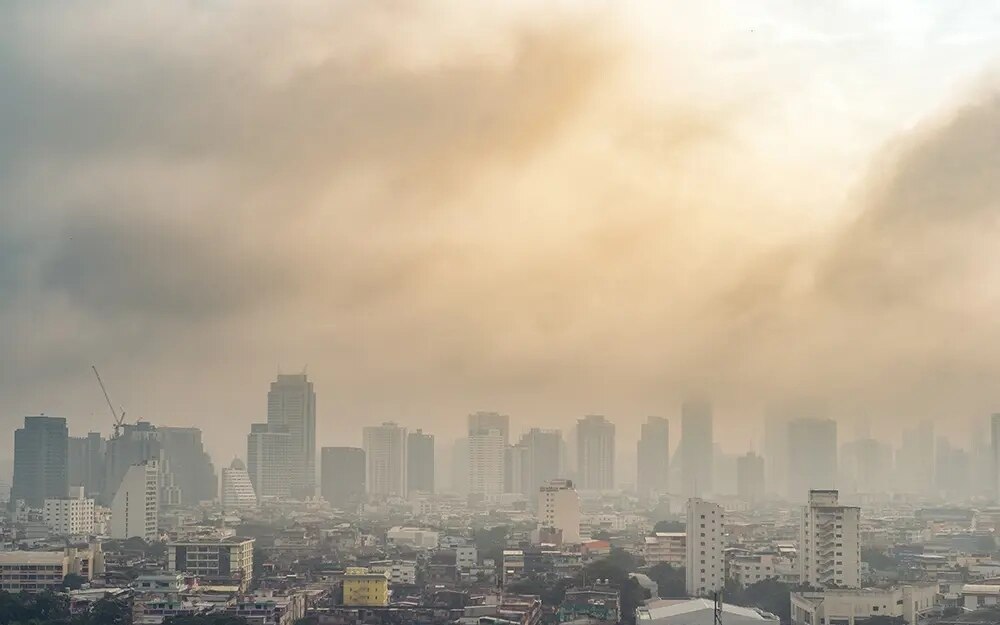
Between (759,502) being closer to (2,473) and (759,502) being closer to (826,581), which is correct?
(2,473)

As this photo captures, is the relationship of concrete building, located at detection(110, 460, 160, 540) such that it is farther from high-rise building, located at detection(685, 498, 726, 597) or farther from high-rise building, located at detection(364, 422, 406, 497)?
high-rise building, located at detection(364, 422, 406, 497)

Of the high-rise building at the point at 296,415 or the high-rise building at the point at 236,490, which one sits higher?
the high-rise building at the point at 296,415

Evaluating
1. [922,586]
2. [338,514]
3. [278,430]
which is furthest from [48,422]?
[922,586]

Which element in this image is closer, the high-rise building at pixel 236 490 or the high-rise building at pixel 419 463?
the high-rise building at pixel 236 490

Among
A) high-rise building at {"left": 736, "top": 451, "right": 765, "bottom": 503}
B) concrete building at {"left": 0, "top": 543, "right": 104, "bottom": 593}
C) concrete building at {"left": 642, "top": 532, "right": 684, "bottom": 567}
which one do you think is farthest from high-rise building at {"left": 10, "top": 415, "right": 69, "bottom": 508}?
high-rise building at {"left": 736, "top": 451, "right": 765, "bottom": 503}

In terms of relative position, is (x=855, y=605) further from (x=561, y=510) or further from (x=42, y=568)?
(x=561, y=510)

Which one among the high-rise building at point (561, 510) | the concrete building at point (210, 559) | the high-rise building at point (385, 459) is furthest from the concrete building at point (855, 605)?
the high-rise building at point (385, 459)

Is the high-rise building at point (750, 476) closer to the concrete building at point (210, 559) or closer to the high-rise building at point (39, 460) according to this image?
the high-rise building at point (39, 460)
